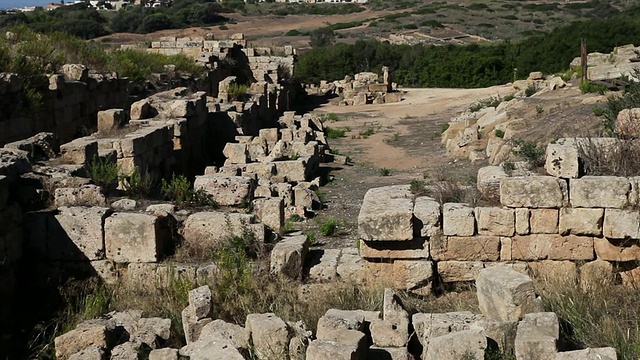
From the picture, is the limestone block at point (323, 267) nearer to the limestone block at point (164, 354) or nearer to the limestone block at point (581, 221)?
the limestone block at point (164, 354)

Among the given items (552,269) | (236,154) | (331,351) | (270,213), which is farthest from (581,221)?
(236,154)

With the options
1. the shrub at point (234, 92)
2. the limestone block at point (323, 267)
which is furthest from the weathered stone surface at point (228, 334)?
the shrub at point (234, 92)

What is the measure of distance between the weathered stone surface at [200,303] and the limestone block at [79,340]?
767 mm

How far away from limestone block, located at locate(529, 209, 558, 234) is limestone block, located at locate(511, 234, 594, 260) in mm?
58

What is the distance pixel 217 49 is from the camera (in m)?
31.0

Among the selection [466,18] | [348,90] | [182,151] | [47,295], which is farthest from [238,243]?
[466,18]

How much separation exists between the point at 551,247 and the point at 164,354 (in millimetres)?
4191

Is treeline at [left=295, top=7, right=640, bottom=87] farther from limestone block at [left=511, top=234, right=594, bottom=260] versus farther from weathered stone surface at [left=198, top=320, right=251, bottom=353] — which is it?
weathered stone surface at [left=198, top=320, right=251, bottom=353]

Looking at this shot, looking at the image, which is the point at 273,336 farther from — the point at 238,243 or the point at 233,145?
the point at 233,145

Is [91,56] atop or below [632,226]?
atop

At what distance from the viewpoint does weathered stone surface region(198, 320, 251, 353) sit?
6457 mm

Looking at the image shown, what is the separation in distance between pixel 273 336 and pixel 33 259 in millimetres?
3435

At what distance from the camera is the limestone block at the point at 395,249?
8.12 meters

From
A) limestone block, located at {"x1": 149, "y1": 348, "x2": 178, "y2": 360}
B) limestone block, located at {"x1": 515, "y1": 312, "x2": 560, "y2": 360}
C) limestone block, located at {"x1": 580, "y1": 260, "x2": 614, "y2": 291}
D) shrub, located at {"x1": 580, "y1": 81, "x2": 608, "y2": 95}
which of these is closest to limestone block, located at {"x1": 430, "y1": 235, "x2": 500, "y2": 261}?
limestone block, located at {"x1": 580, "y1": 260, "x2": 614, "y2": 291}
